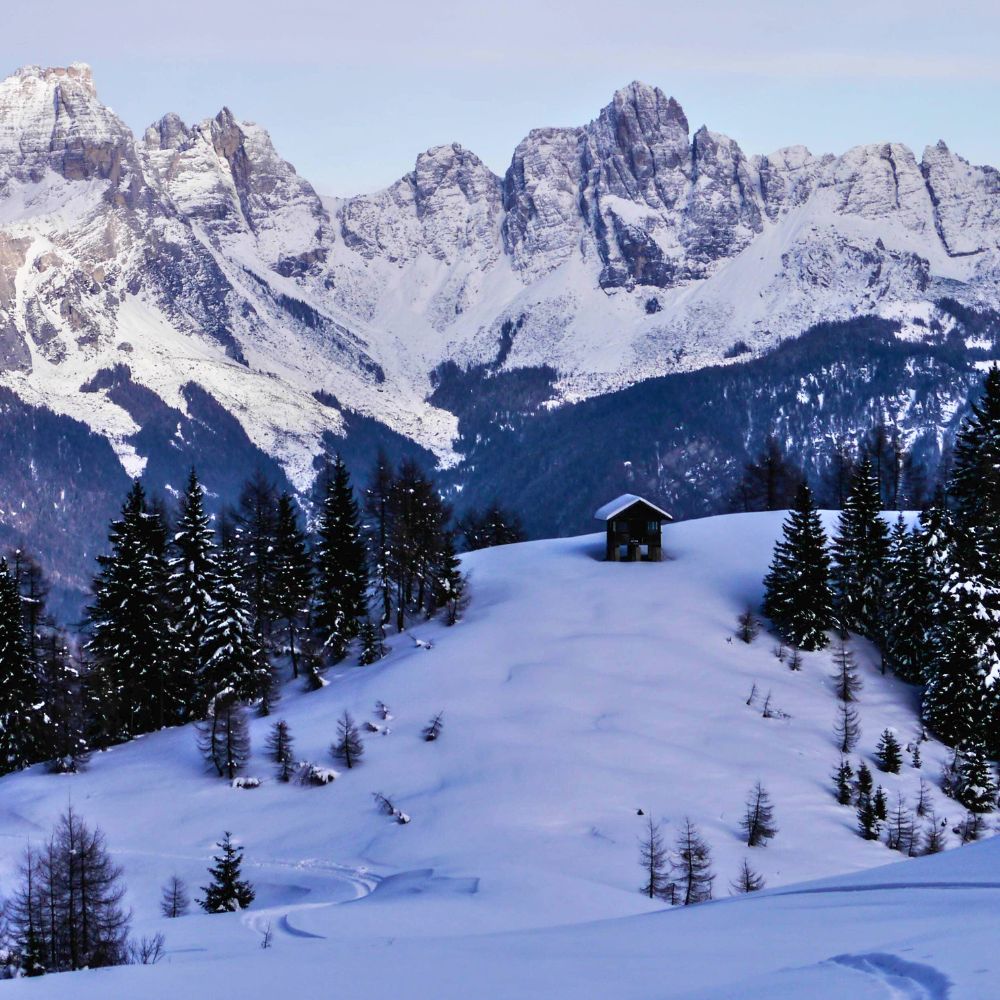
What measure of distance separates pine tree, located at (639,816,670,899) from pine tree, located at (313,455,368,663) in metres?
33.8

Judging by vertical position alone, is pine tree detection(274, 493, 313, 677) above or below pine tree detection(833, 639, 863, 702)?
above

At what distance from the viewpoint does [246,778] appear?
5644 cm

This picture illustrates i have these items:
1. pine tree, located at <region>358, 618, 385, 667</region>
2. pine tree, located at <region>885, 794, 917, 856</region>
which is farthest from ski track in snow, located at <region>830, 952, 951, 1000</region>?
pine tree, located at <region>358, 618, 385, 667</region>

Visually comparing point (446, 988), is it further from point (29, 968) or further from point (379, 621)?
point (379, 621)

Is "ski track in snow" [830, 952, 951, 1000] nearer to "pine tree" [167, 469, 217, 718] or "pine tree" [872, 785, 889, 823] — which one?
"pine tree" [872, 785, 889, 823]

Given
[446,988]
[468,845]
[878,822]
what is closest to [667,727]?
[878,822]

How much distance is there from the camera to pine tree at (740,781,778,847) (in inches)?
1841

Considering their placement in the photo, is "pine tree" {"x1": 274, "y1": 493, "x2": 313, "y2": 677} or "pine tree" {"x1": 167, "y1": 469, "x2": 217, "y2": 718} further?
"pine tree" {"x1": 274, "y1": 493, "x2": 313, "y2": 677}

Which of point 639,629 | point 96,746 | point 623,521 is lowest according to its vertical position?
point 96,746

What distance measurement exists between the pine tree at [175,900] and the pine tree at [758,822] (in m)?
19.4

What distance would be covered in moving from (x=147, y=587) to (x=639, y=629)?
26.1 meters

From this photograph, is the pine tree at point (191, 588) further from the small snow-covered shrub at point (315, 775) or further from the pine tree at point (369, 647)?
the small snow-covered shrub at point (315, 775)

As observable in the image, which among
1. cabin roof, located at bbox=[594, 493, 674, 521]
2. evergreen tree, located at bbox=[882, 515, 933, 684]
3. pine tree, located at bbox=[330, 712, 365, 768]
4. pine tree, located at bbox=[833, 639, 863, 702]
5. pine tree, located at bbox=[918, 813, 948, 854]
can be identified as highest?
cabin roof, located at bbox=[594, 493, 674, 521]

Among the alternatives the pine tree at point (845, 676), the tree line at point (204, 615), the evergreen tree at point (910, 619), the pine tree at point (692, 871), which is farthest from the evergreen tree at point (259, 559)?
the pine tree at point (692, 871)
